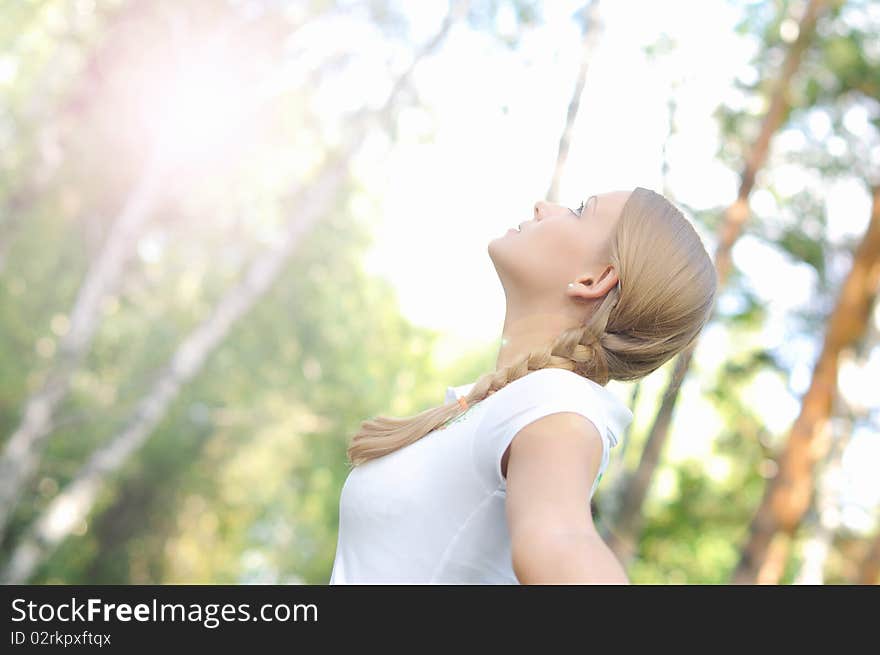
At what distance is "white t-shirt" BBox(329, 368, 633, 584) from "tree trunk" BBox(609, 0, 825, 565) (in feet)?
16.2

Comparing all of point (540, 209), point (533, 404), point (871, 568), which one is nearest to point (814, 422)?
point (871, 568)

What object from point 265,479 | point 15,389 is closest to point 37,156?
point 15,389

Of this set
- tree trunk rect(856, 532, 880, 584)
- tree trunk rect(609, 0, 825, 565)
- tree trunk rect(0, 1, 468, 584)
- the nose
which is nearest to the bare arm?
the nose

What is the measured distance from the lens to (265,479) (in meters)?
23.8

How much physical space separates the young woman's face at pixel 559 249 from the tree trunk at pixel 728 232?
15.5ft

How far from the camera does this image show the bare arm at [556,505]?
1216mm

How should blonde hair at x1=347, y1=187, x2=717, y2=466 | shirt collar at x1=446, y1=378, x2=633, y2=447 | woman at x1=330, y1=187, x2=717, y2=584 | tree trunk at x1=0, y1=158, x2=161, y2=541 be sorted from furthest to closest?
tree trunk at x1=0, y1=158, x2=161, y2=541
blonde hair at x1=347, y1=187, x2=717, y2=466
shirt collar at x1=446, y1=378, x2=633, y2=447
woman at x1=330, y1=187, x2=717, y2=584

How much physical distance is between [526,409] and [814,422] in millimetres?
11148

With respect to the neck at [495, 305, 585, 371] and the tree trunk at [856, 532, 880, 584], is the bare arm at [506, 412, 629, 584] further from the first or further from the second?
the tree trunk at [856, 532, 880, 584]

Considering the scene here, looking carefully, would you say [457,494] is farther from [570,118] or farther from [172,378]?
[172,378]

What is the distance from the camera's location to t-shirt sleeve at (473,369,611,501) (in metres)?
1.41

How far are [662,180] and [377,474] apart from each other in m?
5.17

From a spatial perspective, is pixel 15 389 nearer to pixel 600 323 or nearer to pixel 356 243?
pixel 356 243

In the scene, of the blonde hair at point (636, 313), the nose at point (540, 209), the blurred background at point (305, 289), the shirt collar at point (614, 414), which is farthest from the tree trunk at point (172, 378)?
the shirt collar at point (614, 414)
